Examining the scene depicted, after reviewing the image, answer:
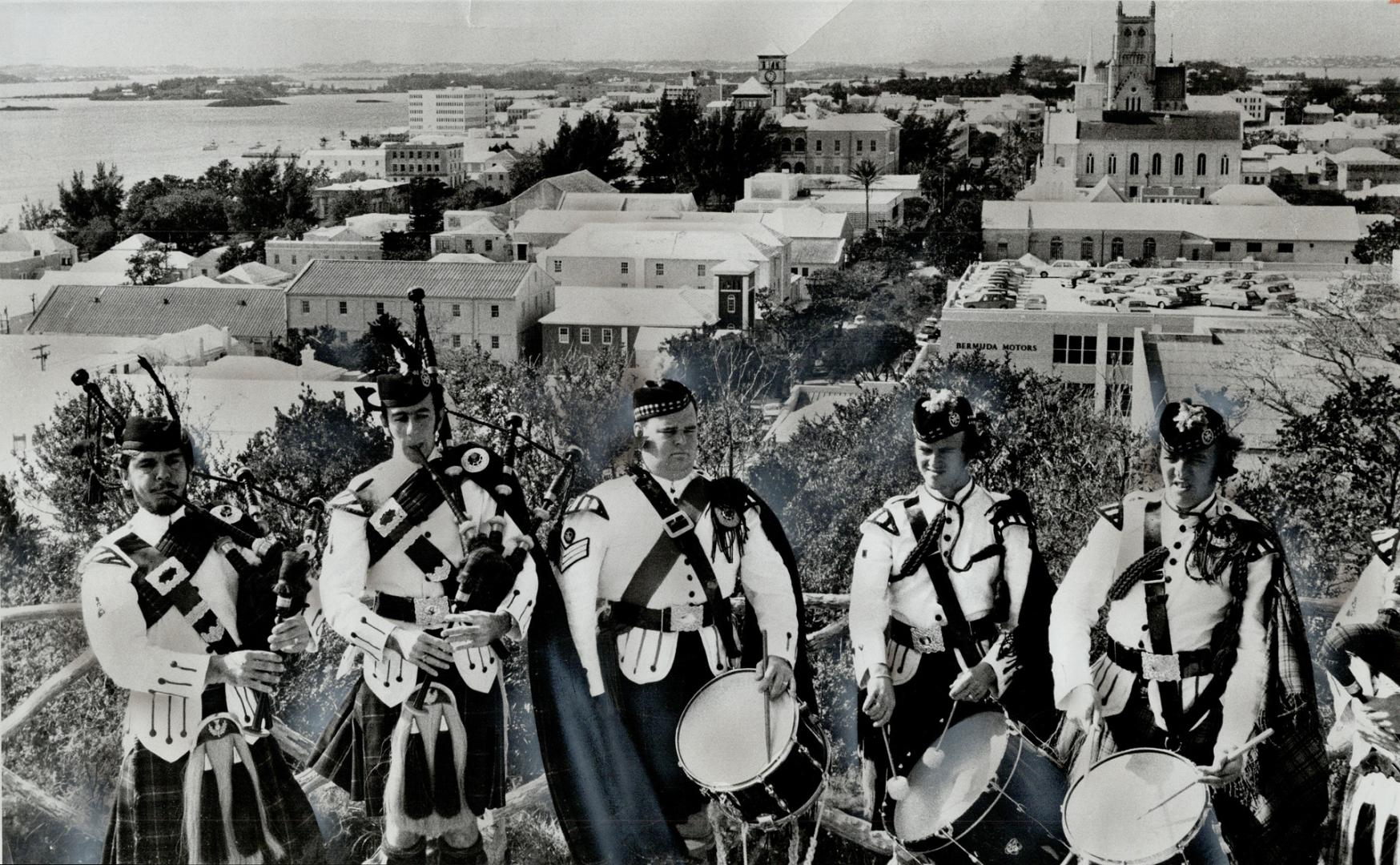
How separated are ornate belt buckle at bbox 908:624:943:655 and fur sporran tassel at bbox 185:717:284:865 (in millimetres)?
2354

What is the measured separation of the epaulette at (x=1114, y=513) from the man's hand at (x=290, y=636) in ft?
9.06

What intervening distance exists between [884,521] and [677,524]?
0.70m

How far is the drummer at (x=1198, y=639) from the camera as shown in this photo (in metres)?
5.00

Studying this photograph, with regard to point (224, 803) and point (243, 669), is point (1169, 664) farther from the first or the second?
point (224, 803)

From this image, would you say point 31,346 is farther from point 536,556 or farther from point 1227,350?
point 1227,350

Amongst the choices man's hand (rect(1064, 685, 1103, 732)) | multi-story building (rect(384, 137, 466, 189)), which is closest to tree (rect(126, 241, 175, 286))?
multi-story building (rect(384, 137, 466, 189))

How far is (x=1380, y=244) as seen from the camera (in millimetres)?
5625

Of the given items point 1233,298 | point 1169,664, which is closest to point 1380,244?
point 1233,298

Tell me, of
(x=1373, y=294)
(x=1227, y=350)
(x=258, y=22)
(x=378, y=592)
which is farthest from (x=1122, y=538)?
(x=258, y=22)

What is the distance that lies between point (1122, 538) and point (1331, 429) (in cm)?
102

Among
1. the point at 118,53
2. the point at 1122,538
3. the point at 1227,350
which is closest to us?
the point at 1122,538

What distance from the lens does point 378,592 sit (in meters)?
5.18

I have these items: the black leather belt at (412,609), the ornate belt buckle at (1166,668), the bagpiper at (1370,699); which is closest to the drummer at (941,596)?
the ornate belt buckle at (1166,668)

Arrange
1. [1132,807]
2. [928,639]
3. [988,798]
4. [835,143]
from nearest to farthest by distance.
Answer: [988,798], [1132,807], [928,639], [835,143]
